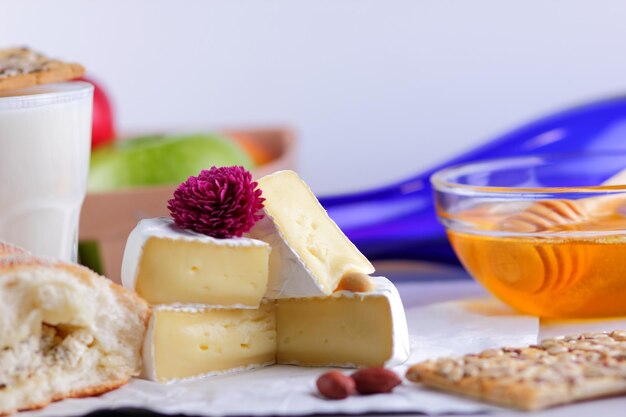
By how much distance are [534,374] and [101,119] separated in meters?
1.41

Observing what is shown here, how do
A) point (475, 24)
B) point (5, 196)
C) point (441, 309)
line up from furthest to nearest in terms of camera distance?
point (475, 24), point (441, 309), point (5, 196)

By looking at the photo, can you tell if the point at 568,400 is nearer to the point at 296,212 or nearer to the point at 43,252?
the point at 296,212

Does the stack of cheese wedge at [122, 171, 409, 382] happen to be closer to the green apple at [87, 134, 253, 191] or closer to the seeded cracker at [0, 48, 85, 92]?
the seeded cracker at [0, 48, 85, 92]

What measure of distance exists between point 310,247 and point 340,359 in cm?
14

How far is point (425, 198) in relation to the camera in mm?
1942

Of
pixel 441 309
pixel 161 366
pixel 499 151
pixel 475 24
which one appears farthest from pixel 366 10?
pixel 161 366

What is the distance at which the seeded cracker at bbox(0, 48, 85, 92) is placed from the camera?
1.46 m

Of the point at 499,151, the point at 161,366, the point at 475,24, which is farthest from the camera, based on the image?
the point at 475,24

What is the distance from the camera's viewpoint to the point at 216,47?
10.1ft

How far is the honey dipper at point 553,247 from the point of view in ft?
4.90

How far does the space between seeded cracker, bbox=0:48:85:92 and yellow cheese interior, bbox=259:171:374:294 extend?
347mm

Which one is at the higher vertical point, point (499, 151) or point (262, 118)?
point (499, 151)

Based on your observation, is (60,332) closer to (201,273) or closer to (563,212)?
(201,273)

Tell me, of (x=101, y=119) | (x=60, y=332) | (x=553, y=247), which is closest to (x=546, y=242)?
(x=553, y=247)
